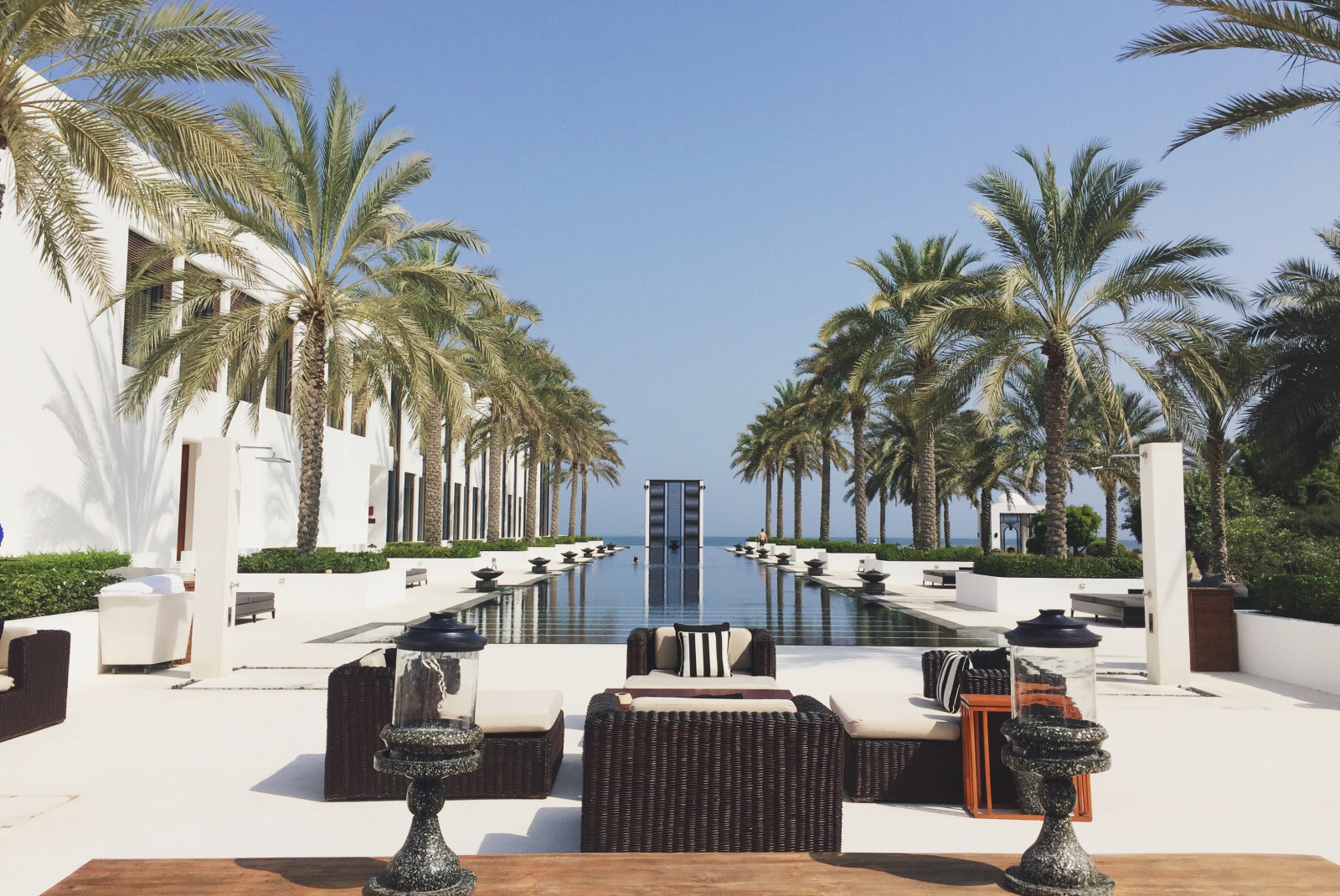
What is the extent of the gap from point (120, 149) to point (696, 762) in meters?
8.26

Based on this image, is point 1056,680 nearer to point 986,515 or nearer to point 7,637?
point 7,637

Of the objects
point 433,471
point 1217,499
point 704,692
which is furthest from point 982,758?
point 433,471

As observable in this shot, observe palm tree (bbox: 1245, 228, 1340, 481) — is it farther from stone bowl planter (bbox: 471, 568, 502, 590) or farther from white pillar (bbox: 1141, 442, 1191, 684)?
stone bowl planter (bbox: 471, 568, 502, 590)

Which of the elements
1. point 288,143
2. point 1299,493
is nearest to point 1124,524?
point 1299,493

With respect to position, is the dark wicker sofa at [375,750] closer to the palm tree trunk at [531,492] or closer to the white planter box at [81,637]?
the white planter box at [81,637]

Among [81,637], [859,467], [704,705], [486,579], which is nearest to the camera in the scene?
[704,705]

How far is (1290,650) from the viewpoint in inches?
385

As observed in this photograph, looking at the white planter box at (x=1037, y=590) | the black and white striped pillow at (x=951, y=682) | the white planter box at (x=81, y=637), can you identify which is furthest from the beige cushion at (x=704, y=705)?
the white planter box at (x=1037, y=590)

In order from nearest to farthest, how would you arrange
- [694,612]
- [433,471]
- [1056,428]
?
[1056,428], [694,612], [433,471]

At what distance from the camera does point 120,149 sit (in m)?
8.83

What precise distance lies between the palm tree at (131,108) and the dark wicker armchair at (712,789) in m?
7.71

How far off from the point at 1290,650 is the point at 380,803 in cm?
935

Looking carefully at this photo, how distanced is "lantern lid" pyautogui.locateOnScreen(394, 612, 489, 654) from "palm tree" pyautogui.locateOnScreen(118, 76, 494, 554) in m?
13.3

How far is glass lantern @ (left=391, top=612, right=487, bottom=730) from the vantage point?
9.32ft
